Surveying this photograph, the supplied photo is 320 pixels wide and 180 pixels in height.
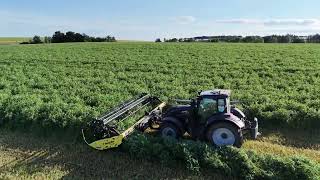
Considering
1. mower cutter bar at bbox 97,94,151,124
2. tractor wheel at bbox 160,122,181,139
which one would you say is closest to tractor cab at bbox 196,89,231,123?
tractor wheel at bbox 160,122,181,139

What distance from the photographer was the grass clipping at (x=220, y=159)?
35.6 feet

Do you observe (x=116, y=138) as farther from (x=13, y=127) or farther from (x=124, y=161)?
(x=13, y=127)

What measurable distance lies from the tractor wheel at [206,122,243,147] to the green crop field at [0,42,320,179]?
1.83 ft

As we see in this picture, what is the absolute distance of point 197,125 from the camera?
43.0 feet

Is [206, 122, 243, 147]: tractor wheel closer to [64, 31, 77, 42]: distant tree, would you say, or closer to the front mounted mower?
the front mounted mower

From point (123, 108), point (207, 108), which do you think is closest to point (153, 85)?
point (123, 108)

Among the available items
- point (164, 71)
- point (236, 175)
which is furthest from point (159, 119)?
point (164, 71)

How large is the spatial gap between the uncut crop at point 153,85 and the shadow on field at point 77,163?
4.03ft

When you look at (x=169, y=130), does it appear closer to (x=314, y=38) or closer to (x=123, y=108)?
(x=123, y=108)

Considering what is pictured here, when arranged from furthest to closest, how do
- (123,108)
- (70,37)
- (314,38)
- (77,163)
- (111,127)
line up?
(70,37) < (314,38) < (123,108) < (111,127) < (77,163)

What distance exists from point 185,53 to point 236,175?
1177 inches

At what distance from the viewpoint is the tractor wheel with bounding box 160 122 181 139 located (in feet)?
43.1

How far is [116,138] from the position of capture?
41.0ft

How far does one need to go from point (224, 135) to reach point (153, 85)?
1014 cm
